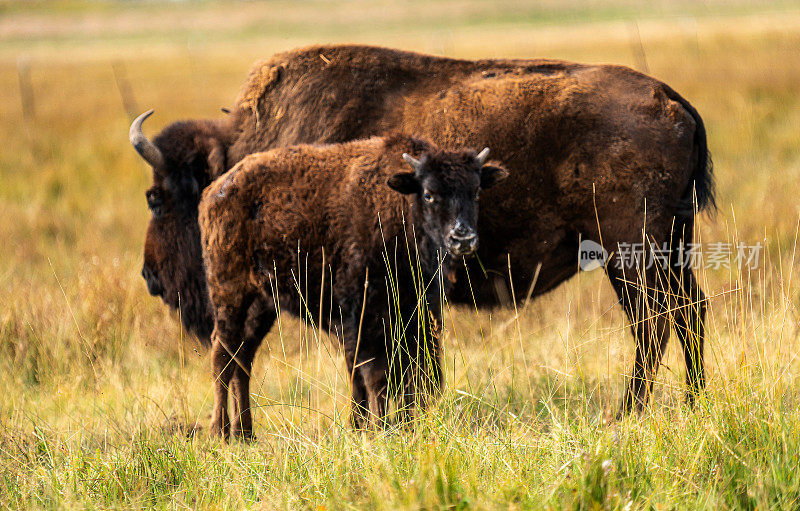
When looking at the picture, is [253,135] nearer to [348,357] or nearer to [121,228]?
[348,357]

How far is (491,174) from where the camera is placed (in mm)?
4520

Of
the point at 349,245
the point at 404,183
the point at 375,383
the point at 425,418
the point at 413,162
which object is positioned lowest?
the point at 375,383

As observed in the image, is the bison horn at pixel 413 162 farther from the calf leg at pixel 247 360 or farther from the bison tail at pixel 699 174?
the bison tail at pixel 699 174

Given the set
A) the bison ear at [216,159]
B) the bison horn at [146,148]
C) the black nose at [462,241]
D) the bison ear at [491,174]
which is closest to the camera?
the black nose at [462,241]

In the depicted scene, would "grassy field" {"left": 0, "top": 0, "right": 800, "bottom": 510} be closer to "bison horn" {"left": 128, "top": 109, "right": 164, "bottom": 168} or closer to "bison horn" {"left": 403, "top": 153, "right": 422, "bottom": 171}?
"bison horn" {"left": 403, "top": 153, "right": 422, "bottom": 171}

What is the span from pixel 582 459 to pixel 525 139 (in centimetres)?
251

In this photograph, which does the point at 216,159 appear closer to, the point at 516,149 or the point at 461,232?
the point at 516,149

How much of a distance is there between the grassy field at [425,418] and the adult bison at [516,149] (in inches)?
13.2

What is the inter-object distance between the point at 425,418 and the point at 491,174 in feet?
5.31

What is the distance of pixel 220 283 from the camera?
4.66 meters

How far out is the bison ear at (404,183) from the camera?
171 inches

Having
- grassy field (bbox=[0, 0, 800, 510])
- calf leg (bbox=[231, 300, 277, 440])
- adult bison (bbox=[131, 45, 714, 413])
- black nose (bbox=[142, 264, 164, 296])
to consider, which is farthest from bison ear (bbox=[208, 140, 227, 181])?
calf leg (bbox=[231, 300, 277, 440])

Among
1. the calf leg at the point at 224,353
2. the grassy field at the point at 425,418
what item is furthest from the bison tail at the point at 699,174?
the calf leg at the point at 224,353

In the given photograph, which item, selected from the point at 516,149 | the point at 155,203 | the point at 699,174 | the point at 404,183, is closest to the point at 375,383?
the point at 404,183
